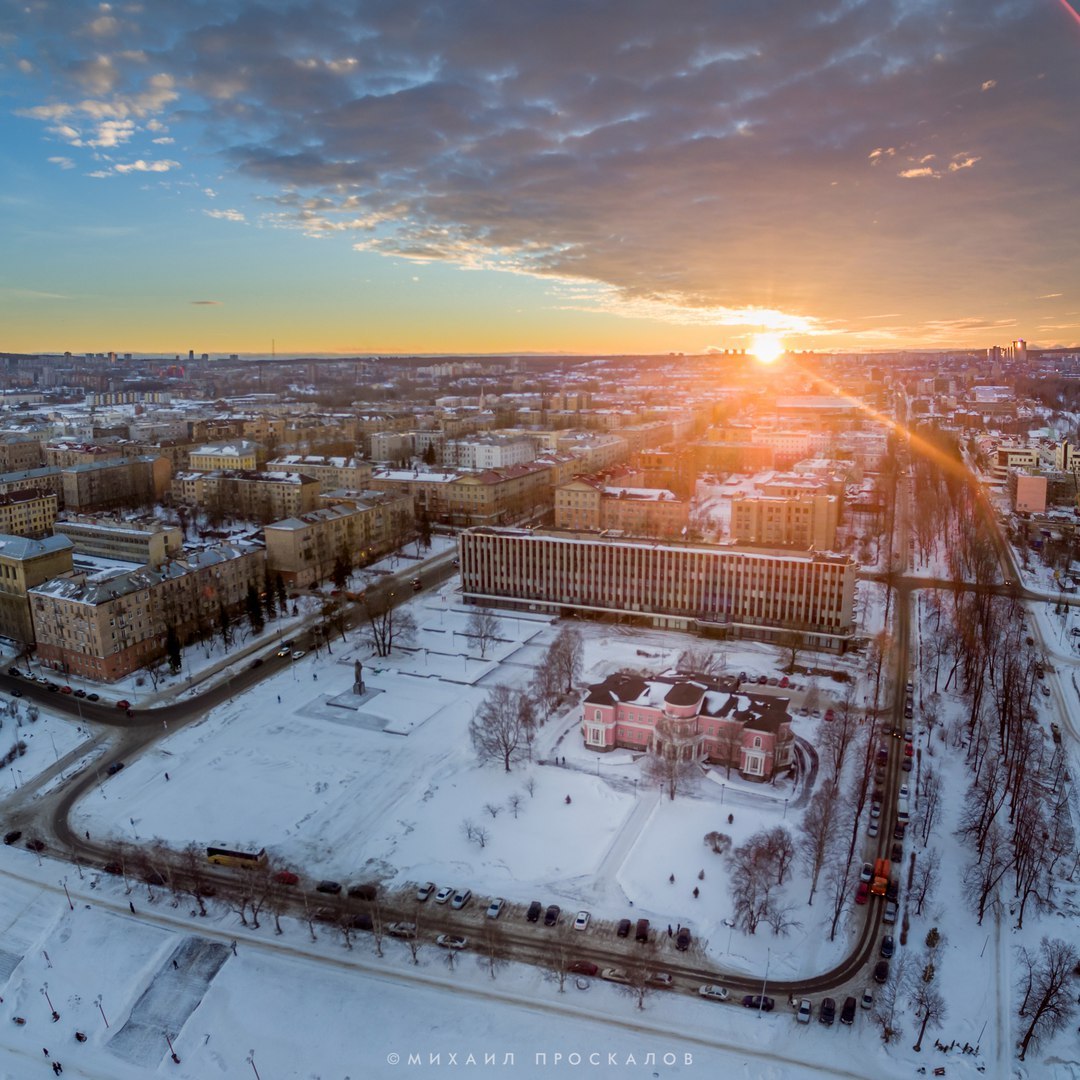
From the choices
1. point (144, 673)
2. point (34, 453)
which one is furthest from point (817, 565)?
point (34, 453)

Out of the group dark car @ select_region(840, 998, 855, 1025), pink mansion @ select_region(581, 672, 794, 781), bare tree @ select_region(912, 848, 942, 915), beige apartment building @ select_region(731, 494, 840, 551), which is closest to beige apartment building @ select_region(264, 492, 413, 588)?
beige apartment building @ select_region(731, 494, 840, 551)

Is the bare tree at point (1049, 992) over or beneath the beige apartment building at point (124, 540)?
beneath

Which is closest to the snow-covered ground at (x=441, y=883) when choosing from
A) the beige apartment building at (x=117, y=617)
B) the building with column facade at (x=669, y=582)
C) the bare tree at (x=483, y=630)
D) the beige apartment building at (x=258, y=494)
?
the beige apartment building at (x=117, y=617)

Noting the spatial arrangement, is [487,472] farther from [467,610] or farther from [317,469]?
[467,610]

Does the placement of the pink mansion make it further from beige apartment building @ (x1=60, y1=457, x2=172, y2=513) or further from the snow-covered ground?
beige apartment building @ (x1=60, y1=457, x2=172, y2=513)

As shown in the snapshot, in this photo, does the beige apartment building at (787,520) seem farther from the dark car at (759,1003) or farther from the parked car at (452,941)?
the parked car at (452,941)
